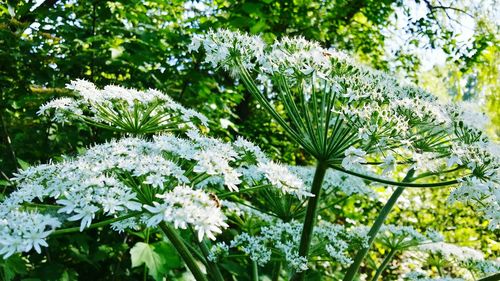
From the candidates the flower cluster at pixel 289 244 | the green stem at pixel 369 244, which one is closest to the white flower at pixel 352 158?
the flower cluster at pixel 289 244

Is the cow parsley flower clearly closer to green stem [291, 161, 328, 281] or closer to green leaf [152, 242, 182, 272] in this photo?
green stem [291, 161, 328, 281]

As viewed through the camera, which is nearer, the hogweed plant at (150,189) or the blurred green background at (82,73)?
the hogweed plant at (150,189)

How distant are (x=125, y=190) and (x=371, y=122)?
4.30 ft

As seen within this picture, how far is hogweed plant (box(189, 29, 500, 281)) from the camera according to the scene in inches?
108

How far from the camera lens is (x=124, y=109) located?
10.5 feet

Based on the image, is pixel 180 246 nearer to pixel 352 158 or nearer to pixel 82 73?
pixel 352 158

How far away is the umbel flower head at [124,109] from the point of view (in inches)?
123

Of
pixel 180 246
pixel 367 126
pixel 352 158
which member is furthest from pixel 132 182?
pixel 367 126

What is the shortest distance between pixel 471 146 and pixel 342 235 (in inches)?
42.5

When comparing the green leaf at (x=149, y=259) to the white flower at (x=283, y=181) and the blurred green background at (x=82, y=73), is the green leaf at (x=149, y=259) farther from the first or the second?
the white flower at (x=283, y=181)

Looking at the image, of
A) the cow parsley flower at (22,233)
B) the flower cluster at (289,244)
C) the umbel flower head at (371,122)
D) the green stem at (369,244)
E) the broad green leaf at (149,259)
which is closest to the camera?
the cow parsley flower at (22,233)

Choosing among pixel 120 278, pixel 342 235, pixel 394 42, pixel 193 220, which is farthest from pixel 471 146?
pixel 394 42

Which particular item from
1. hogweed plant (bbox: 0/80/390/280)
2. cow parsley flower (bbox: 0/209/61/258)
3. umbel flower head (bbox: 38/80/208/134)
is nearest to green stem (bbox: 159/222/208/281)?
hogweed plant (bbox: 0/80/390/280)

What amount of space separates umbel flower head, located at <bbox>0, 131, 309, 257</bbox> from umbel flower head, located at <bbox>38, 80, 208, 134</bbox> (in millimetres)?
323
